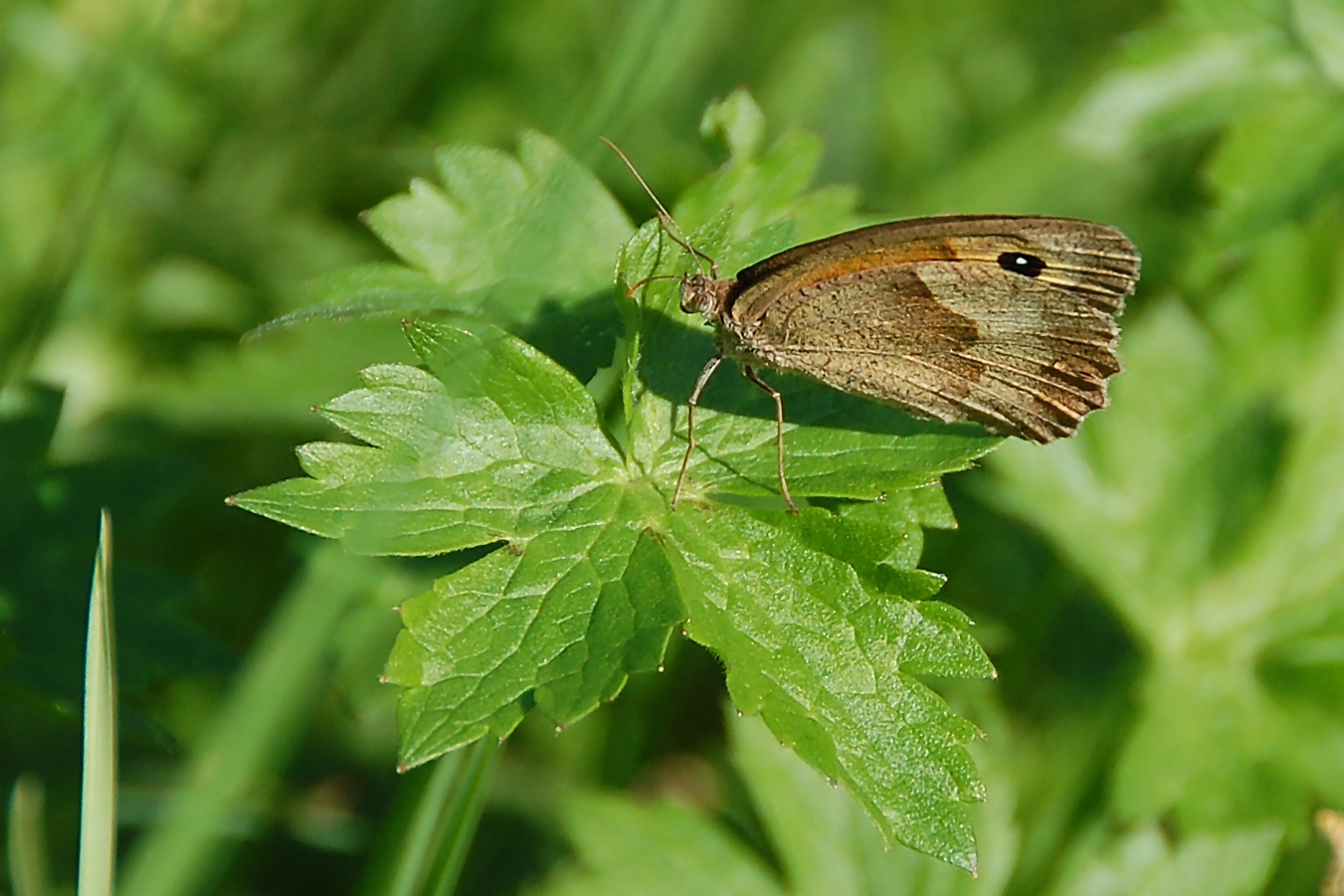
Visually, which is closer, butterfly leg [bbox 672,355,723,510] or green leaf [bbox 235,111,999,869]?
green leaf [bbox 235,111,999,869]

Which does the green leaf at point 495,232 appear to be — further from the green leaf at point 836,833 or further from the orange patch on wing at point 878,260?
the green leaf at point 836,833

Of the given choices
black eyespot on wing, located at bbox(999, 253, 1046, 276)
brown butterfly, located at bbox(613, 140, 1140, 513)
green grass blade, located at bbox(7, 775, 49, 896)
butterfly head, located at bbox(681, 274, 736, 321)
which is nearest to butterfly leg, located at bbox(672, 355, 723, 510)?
brown butterfly, located at bbox(613, 140, 1140, 513)

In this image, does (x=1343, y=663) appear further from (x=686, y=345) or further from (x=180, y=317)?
(x=180, y=317)

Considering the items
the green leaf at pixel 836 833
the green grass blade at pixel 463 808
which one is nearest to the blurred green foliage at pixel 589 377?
the green leaf at pixel 836 833

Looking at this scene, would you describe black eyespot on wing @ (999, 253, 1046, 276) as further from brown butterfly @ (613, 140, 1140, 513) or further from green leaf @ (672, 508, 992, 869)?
green leaf @ (672, 508, 992, 869)

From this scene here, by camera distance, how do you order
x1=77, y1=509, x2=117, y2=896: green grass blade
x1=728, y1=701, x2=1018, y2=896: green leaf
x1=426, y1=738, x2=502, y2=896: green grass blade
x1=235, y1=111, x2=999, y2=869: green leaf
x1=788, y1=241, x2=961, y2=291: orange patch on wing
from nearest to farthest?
x1=77, y1=509, x2=117, y2=896: green grass blade → x1=235, y1=111, x2=999, y2=869: green leaf → x1=426, y1=738, x2=502, y2=896: green grass blade → x1=788, y1=241, x2=961, y2=291: orange patch on wing → x1=728, y1=701, x2=1018, y2=896: green leaf

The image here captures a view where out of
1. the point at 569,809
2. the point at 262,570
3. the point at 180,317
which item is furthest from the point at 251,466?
the point at 569,809

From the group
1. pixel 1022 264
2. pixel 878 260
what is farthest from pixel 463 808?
pixel 1022 264
